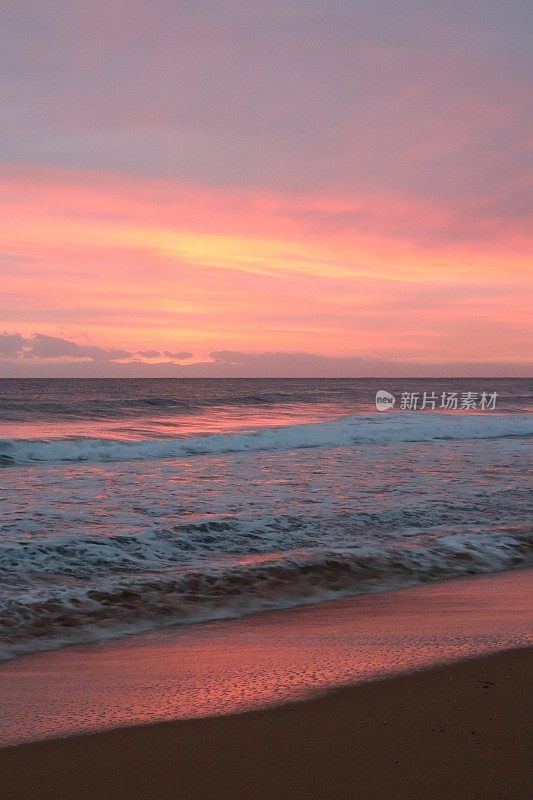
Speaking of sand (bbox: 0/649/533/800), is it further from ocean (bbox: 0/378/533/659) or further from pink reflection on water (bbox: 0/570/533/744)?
ocean (bbox: 0/378/533/659)

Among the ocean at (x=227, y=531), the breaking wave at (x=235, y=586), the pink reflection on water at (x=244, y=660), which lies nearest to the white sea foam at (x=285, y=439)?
the ocean at (x=227, y=531)

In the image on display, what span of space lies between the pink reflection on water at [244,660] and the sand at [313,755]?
0.66 feet

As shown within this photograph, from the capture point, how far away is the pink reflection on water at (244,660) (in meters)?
3.46

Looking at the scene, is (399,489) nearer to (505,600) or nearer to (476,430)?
(505,600)

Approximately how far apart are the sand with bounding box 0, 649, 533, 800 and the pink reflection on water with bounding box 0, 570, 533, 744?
0.20 meters

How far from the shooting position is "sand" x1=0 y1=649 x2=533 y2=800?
268 cm

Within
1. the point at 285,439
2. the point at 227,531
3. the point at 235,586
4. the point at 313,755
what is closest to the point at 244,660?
the point at 313,755

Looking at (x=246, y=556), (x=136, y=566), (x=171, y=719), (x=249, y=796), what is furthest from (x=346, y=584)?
(x=249, y=796)

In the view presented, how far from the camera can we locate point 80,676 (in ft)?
13.1

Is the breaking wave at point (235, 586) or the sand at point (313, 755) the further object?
the breaking wave at point (235, 586)

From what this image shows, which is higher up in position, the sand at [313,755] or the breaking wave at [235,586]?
the sand at [313,755]

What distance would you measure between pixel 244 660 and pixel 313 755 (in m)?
1.31

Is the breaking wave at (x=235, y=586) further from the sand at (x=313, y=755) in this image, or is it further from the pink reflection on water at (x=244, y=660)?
the sand at (x=313, y=755)

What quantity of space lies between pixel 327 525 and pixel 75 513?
10.8 ft
